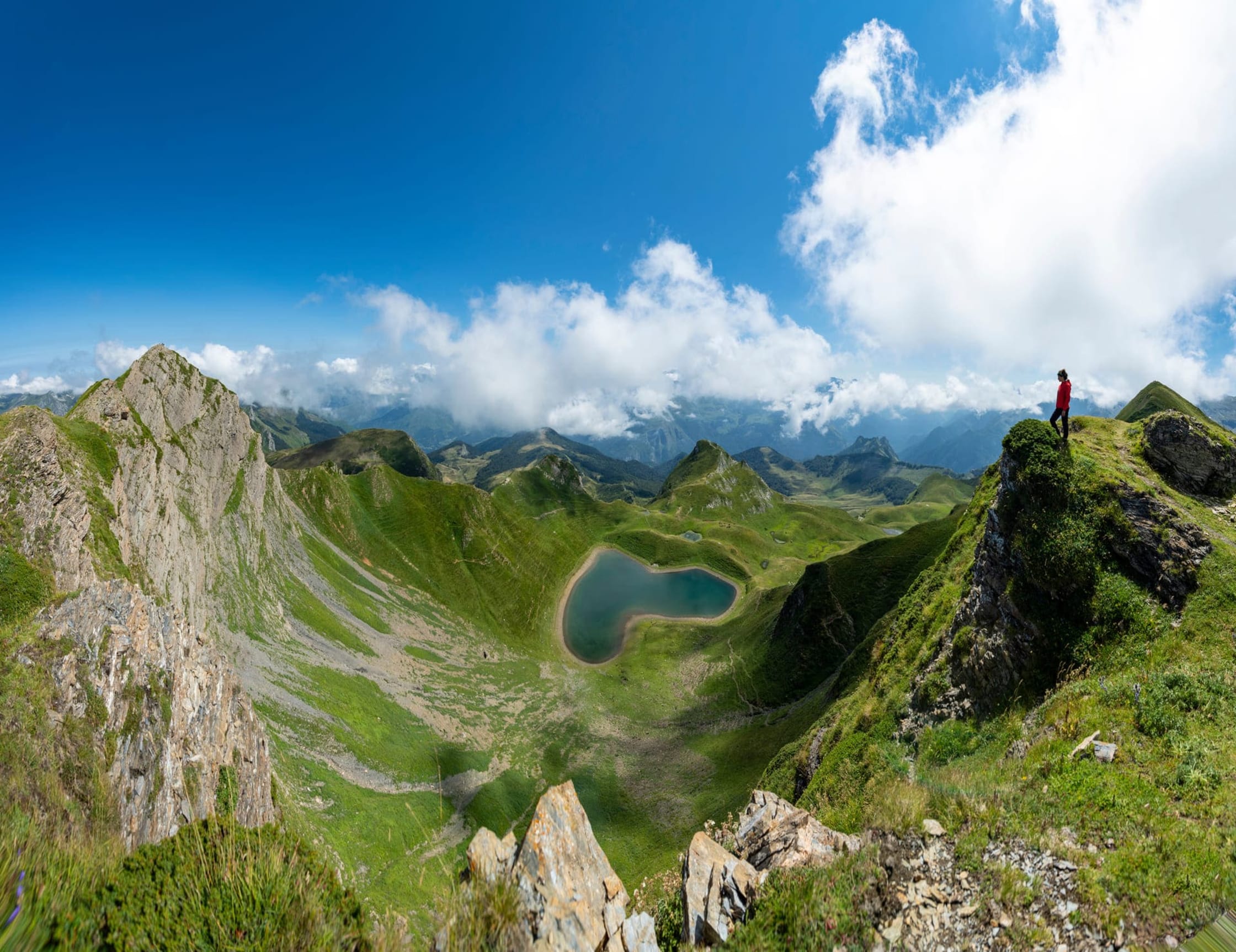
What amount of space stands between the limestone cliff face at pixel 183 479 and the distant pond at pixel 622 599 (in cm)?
6160

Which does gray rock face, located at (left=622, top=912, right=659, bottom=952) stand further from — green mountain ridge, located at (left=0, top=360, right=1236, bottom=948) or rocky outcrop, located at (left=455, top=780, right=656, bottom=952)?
green mountain ridge, located at (left=0, top=360, right=1236, bottom=948)

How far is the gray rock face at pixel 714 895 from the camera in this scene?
28.1 feet

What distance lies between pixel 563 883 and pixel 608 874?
230 centimetres

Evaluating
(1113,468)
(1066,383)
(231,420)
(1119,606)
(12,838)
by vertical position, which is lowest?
(1119,606)

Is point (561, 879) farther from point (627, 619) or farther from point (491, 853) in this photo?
point (627, 619)

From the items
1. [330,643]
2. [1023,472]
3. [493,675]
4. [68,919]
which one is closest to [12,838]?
[68,919]

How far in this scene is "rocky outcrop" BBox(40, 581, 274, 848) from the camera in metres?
19.2

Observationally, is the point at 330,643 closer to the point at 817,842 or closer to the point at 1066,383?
the point at 817,842

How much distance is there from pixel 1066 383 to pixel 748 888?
1000 inches

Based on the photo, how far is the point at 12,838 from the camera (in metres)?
4.52

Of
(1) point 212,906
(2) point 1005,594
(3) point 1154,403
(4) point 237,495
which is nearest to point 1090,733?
(2) point 1005,594

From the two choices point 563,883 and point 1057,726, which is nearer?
point 563,883

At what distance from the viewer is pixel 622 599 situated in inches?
4904

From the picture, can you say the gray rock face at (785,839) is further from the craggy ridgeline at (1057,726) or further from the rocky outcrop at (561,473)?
the rocky outcrop at (561,473)
